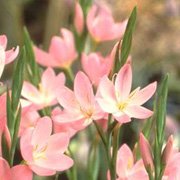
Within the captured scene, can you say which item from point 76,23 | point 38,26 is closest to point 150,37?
point 38,26

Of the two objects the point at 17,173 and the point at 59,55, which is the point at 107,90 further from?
the point at 59,55

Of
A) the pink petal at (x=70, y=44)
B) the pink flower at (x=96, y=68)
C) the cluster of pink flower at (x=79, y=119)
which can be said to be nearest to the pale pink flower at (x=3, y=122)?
the cluster of pink flower at (x=79, y=119)

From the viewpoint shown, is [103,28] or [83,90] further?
[103,28]

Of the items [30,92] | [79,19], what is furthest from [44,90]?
[79,19]

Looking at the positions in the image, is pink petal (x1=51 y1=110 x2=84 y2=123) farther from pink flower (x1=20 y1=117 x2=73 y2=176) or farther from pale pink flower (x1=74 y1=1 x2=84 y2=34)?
pale pink flower (x1=74 y1=1 x2=84 y2=34)

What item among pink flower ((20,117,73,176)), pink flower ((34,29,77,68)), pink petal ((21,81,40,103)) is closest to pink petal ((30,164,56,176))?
pink flower ((20,117,73,176))

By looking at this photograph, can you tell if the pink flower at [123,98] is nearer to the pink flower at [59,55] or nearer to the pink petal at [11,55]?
the pink petal at [11,55]

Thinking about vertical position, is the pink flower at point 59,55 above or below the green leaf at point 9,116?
below
